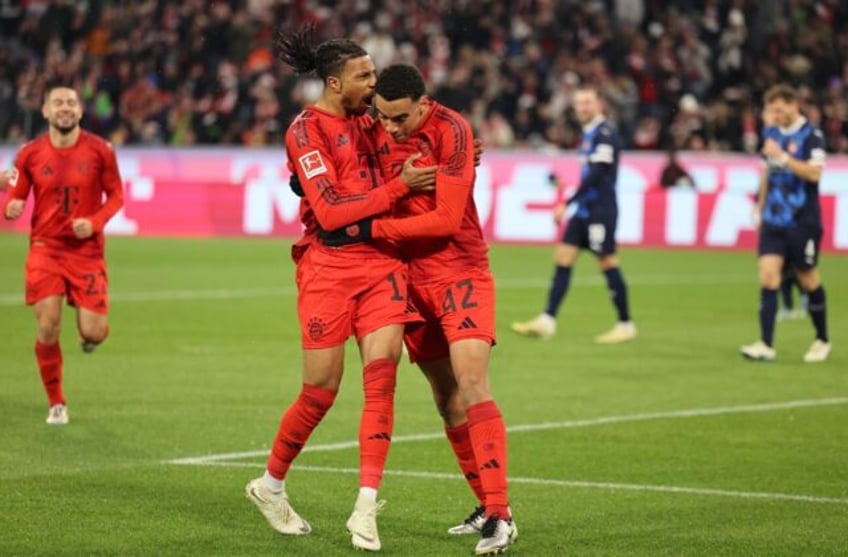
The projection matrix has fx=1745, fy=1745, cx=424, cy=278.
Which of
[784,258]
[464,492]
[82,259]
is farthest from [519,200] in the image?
[464,492]

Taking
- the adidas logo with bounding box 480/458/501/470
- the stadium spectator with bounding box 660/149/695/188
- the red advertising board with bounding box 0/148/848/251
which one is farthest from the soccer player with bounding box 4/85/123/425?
the stadium spectator with bounding box 660/149/695/188

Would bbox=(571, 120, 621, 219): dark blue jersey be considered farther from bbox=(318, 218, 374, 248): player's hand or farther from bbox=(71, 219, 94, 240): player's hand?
bbox=(318, 218, 374, 248): player's hand

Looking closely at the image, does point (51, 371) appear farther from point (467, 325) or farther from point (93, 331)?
point (467, 325)

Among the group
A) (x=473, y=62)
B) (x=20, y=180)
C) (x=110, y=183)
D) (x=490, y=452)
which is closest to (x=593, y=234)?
(x=110, y=183)

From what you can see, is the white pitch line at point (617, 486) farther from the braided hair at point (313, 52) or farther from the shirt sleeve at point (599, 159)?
the shirt sleeve at point (599, 159)

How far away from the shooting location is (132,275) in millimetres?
22219

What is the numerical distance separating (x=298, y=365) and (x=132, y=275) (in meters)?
8.39

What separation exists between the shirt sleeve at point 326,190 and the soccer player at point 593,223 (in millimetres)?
8660

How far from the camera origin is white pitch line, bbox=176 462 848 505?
8773 mm

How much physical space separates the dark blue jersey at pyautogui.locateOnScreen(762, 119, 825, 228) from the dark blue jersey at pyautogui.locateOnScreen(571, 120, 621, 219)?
202cm

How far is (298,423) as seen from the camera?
767 centimetres

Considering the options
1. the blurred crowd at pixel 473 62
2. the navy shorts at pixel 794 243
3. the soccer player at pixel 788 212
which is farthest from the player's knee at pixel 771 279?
the blurred crowd at pixel 473 62

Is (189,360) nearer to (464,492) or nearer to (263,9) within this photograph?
(464,492)

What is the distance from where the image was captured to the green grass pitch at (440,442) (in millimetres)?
7797
